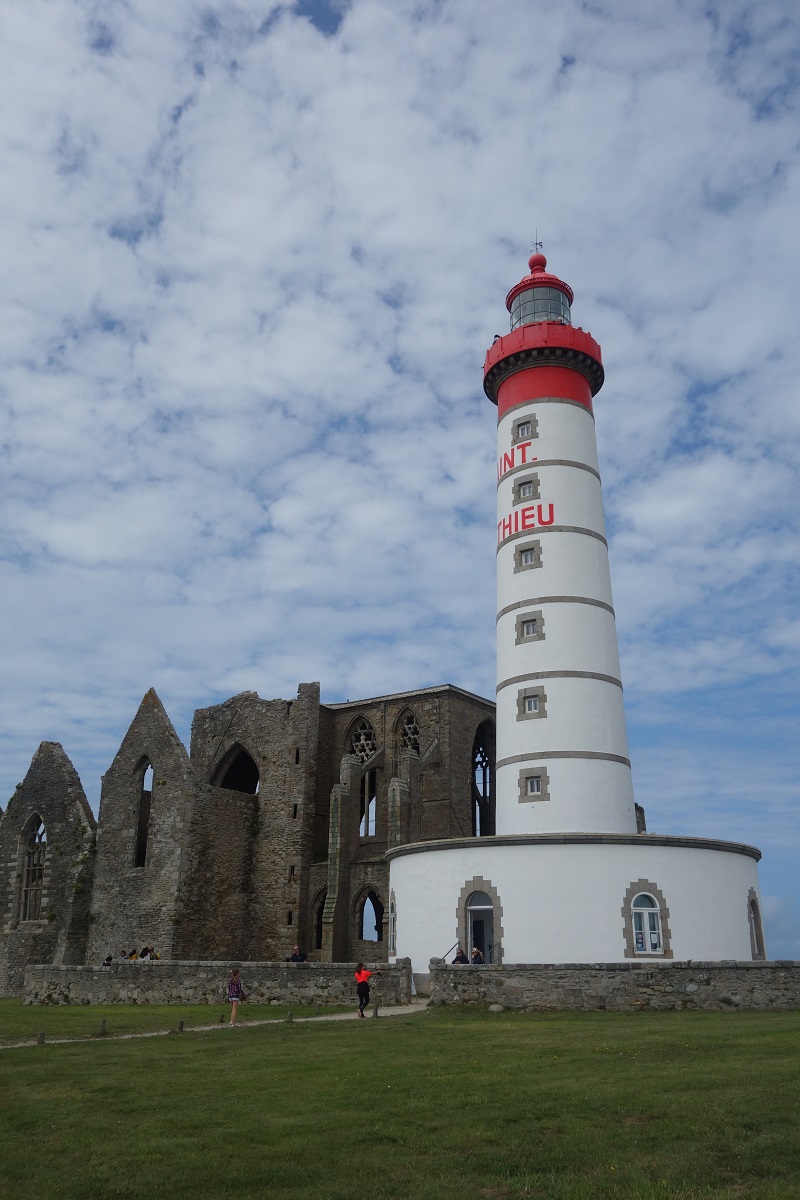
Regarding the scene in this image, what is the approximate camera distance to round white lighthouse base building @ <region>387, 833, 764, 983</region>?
22156 mm

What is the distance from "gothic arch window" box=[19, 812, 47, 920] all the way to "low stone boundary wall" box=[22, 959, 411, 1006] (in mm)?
12163

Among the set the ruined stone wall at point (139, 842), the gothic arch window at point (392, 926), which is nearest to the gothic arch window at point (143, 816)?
the ruined stone wall at point (139, 842)

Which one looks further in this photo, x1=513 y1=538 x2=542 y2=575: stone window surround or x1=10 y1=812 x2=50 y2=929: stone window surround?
x1=10 y1=812 x2=50 y2=929: stone window surround

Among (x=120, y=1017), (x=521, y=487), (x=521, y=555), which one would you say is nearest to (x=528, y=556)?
(x=521, y=555)

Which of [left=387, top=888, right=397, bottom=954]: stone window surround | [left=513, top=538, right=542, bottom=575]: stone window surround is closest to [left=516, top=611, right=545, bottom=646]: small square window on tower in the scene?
[left=513, top=538, right=542, bottom=575]: stone window surround

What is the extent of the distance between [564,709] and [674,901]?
18.2 ft

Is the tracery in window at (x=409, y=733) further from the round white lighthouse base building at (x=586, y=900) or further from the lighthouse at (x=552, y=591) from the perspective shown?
the round white lighthouse base building at (x=586, y=900)

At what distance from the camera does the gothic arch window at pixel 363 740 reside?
39250 millimetres

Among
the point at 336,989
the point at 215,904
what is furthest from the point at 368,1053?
the point at 215,904

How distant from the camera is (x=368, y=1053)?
13.9 metres

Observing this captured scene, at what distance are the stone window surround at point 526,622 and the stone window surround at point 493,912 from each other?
6.76 meters

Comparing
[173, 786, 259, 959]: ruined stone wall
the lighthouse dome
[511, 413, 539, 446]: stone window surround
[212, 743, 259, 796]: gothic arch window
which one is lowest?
[173, 786, 259, 959]: ruined stone wall

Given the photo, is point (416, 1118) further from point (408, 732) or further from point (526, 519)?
point (408, 732)

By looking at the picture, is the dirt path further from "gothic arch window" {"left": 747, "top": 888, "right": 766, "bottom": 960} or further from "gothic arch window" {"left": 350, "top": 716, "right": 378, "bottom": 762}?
"gothic arch window" {"left": 350, "top": 716, "right": 378, "bottom": 762}
